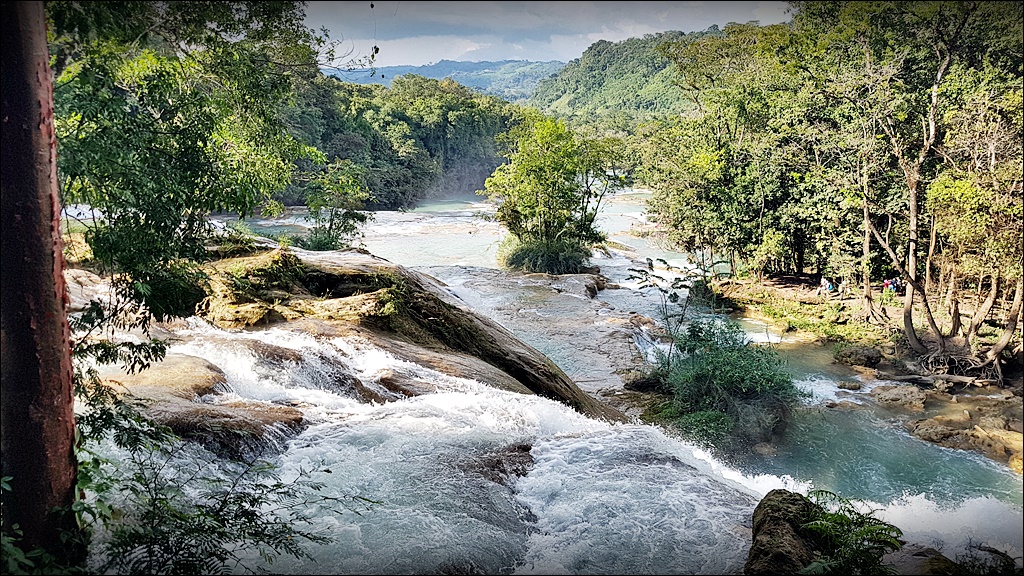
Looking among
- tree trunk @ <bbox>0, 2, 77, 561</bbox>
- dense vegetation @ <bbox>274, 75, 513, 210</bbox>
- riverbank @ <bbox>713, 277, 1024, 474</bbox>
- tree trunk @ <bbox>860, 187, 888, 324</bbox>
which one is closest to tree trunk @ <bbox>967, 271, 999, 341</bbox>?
riverbank @ <bbox>713, 277, 1024, 474</bbox>

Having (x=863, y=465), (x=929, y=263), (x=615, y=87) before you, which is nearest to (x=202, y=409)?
(x=863, y=465)

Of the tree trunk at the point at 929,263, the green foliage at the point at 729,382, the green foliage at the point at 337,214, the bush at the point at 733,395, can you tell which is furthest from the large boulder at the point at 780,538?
the green foliage at the point at 337,214

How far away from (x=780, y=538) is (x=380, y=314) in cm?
552

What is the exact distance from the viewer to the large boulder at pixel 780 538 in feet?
12.1

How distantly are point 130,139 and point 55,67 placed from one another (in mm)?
457

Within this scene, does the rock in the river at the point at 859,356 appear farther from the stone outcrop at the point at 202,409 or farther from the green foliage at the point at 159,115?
the green foliage at the point at 159,115

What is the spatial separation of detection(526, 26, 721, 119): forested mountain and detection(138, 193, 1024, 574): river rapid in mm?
41996

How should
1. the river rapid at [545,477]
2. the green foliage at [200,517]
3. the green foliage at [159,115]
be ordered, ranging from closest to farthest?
1. the green foliage at [159,115]
2. the green foliage at [200,517]
3. the river rapid at [545,477]

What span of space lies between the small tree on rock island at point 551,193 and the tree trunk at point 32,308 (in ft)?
60.3

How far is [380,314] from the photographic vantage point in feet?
27.1

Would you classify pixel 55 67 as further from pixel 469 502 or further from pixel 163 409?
pixel 469 502

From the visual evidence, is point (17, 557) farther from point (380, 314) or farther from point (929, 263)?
point (929, 263)

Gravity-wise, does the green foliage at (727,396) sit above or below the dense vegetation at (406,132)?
below

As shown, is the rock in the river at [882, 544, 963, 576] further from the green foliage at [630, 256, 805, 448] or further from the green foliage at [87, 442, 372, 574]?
the green foliage at [630, 256, 805, 448]
